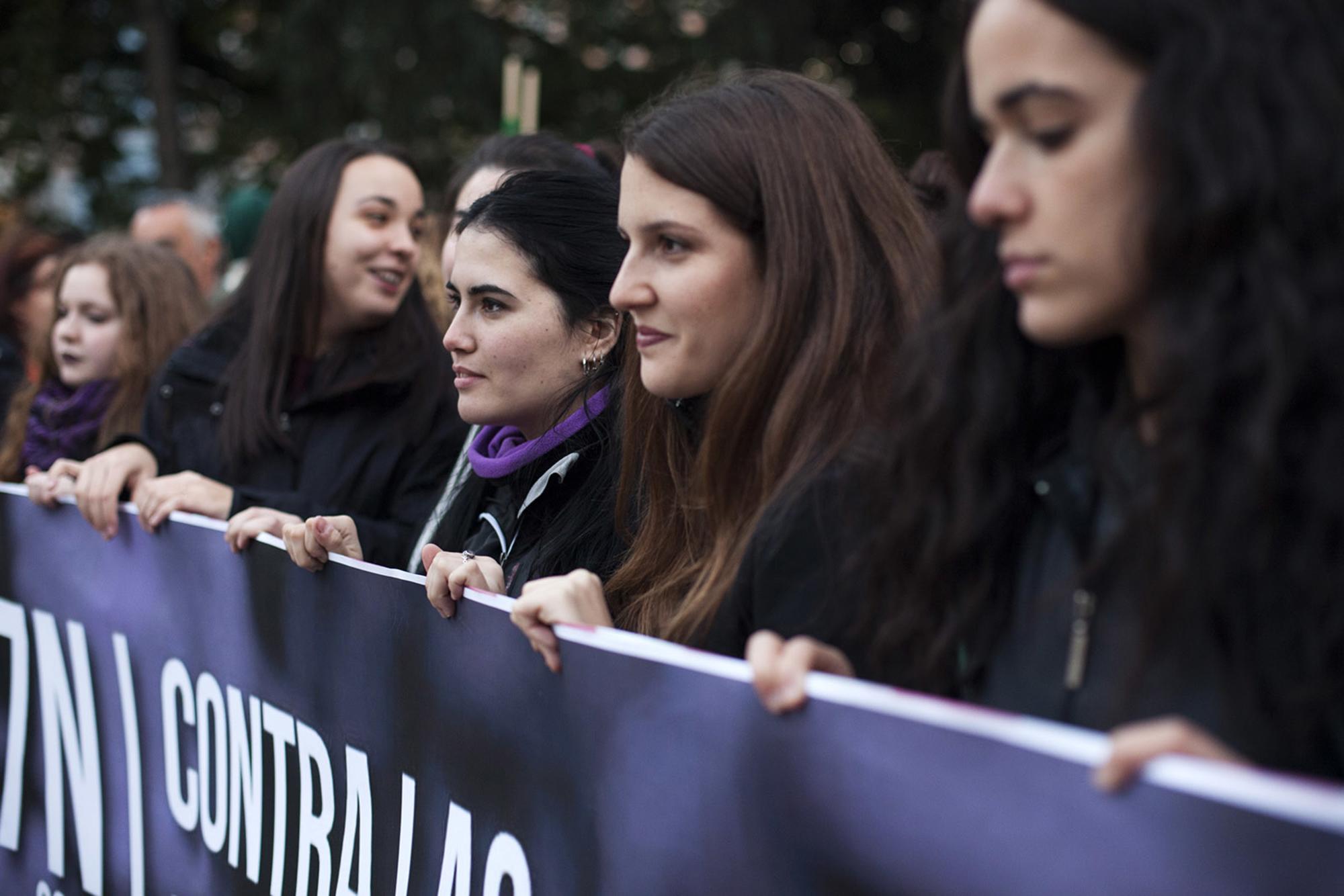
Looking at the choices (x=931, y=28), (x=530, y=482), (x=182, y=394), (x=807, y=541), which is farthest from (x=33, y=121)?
(x=807, y=541)

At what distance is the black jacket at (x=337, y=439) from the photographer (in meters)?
3.97

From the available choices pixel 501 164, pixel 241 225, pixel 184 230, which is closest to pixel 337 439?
pixel 501 164

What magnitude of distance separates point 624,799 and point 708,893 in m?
0.19

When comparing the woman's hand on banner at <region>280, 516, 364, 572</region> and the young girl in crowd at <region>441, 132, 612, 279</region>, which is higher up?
the young girl in crowd at <region>441, 132, 612, 279</region>

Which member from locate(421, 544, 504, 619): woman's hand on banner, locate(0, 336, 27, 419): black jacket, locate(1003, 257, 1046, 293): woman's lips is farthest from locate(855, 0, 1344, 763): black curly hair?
locate(0, 336, 27, 419): black jacket

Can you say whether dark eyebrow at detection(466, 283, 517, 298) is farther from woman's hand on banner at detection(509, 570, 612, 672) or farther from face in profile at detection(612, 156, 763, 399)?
woman's hand on banner at detection(509, 570, 612, 672)

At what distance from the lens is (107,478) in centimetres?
362

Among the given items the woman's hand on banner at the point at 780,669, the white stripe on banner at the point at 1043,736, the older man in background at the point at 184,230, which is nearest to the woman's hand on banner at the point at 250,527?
the white stripe on banner at the point at 1043,736

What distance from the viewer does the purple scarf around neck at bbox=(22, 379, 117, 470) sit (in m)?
4.89

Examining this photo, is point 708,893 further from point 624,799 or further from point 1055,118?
point 1055,118

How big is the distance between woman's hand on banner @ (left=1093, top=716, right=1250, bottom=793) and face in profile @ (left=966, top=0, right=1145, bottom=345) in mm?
456

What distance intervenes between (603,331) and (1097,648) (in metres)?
1.80

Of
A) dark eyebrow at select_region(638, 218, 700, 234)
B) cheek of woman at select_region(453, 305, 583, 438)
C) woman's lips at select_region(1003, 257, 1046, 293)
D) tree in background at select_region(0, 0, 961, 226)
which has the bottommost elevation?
cheek of woman at select_region(453, 305, 583, 438)

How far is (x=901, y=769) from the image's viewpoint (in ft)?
5.16
